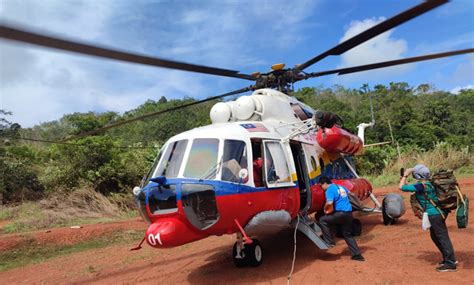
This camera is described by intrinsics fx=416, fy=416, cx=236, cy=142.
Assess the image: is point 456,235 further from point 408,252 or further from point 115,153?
point 115,153

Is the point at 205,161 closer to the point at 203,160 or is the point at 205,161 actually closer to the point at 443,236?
the point at 203,160

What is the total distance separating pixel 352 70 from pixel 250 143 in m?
2.35

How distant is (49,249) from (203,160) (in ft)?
24.4

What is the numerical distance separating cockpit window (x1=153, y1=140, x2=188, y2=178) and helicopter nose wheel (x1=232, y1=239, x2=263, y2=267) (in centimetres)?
178

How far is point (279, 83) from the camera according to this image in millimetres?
9000

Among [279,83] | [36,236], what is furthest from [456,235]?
[36,236]

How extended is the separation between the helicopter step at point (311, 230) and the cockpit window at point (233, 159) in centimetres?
189

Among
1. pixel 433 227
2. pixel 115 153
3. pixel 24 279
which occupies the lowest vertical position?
pixel 24 279

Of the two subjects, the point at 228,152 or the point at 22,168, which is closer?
the point at 228,152

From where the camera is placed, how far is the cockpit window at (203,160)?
20.6ft

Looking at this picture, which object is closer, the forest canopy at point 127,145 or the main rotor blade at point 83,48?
the main rotor blade at point 83,48

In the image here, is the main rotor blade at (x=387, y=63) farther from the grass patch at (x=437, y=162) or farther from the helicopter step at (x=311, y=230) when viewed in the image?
the grass patch at (x=437, y=162)

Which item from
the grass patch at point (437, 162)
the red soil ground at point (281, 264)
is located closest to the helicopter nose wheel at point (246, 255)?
the red soil ground at point (281, 264)

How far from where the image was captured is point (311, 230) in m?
7.70
